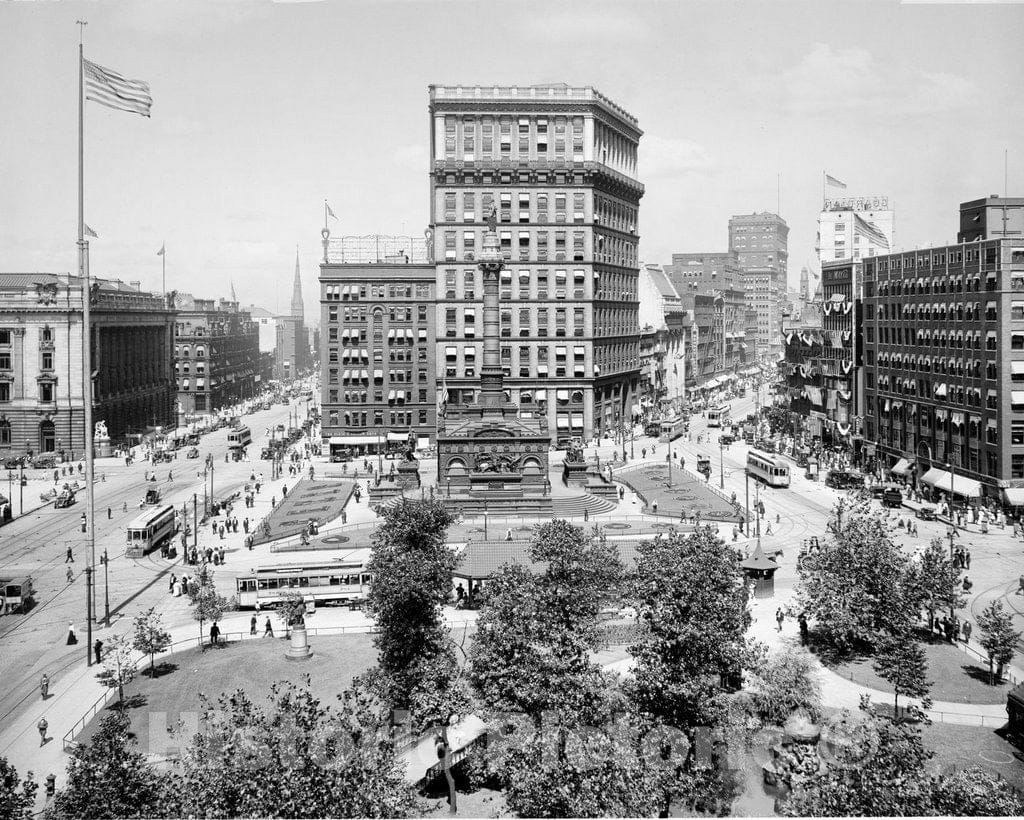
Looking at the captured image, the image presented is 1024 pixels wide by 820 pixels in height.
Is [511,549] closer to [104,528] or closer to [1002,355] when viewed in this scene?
[104,528]

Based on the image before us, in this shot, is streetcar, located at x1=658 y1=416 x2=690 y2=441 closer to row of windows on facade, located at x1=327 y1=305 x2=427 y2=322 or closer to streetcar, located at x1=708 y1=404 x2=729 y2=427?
streetcar, located at x1=708 y1=404 x2=729 y2=427

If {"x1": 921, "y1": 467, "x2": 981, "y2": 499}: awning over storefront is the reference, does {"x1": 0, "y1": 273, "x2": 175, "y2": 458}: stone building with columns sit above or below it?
above

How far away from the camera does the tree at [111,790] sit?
2158 cm

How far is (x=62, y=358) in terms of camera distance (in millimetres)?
110062

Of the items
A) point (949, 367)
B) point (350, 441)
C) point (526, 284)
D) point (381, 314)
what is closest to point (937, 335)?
point (949, 367)

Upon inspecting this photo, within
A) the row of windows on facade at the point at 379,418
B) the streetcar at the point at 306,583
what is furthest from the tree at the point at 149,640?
the row of windows on facade at the point at 379,418

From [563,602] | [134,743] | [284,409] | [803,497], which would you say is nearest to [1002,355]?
[803,497]

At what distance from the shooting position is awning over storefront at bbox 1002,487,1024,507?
2803 inches

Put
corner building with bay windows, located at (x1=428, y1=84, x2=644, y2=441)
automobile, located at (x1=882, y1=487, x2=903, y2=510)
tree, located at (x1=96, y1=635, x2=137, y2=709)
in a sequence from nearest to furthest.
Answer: tree, located at (x1=96, y1=635, x2=137, y2=709) < automobile, located at (x1=882, y1=487, x2=903, y2=510) < corner building with bay windows, located at (x1=428, y1=84, x2=644, y2=441)

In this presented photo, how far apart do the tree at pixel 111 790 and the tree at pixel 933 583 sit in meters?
31.6

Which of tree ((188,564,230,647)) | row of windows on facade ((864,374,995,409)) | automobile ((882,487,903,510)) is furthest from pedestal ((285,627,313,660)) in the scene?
row of windows on facade ((864,374,995,409))

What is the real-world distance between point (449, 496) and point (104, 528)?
26.2 m

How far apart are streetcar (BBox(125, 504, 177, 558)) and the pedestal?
25.6 m

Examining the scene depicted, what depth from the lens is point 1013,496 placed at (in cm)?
7162
